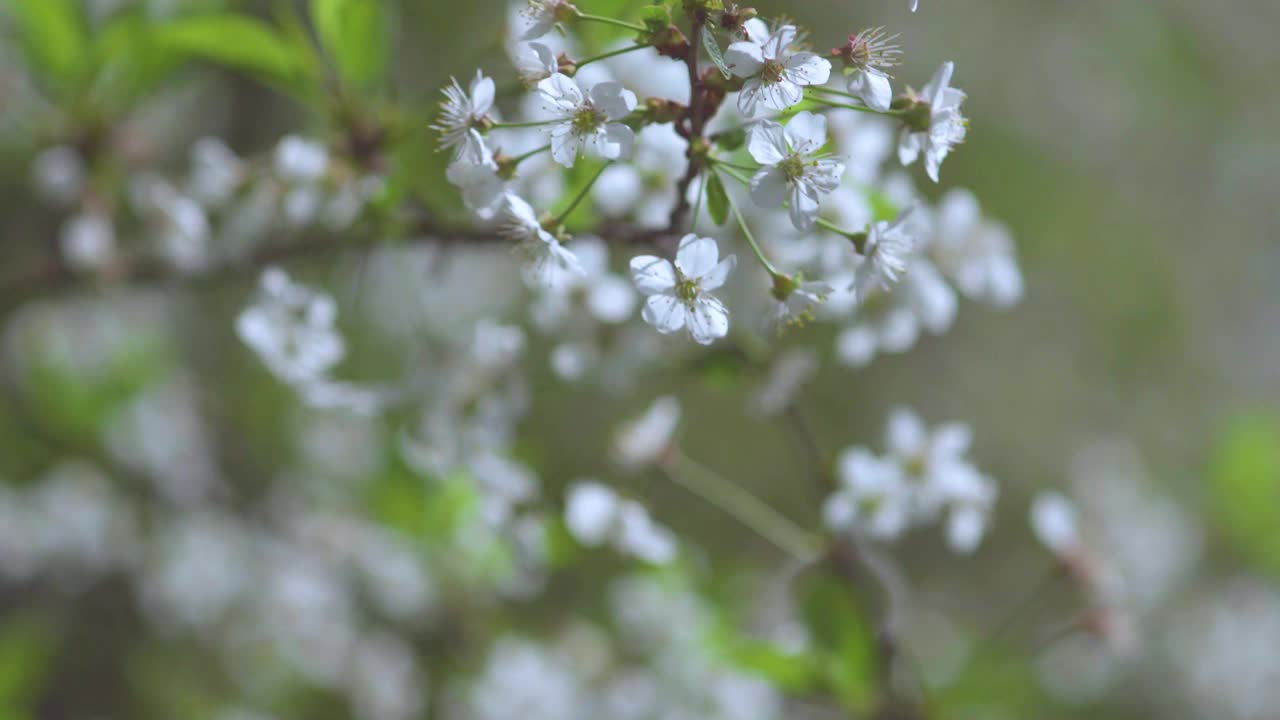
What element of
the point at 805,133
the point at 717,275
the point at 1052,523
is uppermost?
the point at 1052,523

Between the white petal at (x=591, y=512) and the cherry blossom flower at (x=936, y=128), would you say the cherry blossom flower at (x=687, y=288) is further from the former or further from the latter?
the white petal at (x=591, y=512)

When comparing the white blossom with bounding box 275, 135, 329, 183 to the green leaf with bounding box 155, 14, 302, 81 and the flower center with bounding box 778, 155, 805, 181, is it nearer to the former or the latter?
the green leaf with bounding box 155, 14, 302, 81

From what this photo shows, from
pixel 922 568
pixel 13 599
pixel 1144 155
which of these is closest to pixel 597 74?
pixel 13 599

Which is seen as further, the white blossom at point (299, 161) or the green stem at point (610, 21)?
the white blossom at point (299, 161)

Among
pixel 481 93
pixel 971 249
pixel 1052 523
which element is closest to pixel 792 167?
pixel 481 93

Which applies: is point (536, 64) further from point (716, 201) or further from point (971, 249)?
point (971, 249)

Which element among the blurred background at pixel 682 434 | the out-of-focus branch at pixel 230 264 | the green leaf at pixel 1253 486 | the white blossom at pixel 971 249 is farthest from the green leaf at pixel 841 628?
the green leaf at pixel 1253 486
